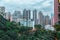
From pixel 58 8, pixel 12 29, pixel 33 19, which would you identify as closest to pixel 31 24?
pixel 33 19

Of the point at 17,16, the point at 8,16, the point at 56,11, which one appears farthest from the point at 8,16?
the point at 56,11

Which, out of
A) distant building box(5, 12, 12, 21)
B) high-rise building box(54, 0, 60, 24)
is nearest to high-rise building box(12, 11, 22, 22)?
distant building box(5, 12, 12, 21)

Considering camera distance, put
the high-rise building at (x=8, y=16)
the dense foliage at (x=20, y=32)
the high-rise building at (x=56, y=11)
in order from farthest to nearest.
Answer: the high-rise building at (x=56, y=11) → the high-rise building at (x=8, y=16) → the dense foliage at (x=20, y=32)

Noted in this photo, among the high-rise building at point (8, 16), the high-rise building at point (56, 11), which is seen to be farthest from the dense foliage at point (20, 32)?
the high-rise building at point (56, 11)

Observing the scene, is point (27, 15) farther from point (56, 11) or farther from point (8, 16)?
point (56, 11)

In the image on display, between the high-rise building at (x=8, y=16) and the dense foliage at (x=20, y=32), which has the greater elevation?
the high-rise building at (x=8, y=16)

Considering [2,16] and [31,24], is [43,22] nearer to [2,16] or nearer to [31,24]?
[31,24]

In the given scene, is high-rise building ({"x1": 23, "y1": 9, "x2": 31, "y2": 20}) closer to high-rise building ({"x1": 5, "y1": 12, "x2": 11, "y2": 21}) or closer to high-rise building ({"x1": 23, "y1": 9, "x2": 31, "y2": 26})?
high-rise building ({"x1": 23, "y1": 9, "x2": 31, "y2": 26})

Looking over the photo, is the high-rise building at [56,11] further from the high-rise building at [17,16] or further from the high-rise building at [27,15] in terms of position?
the high-rise building at [17,16]
